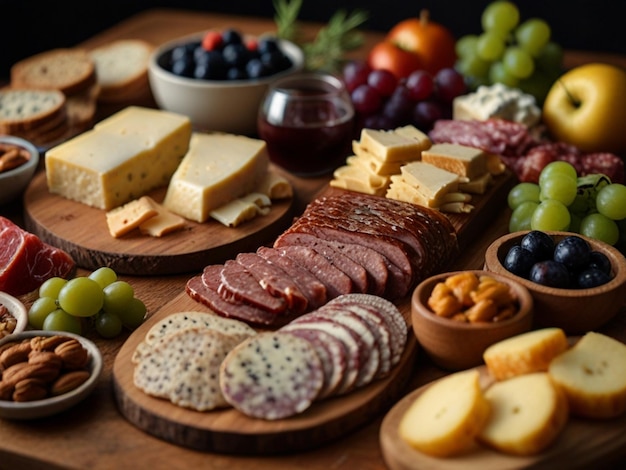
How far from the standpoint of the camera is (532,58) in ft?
9.91

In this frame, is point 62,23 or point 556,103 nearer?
point 556,103

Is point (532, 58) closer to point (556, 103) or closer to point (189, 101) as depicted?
point (556, 103)

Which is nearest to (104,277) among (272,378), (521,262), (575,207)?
(272,378)

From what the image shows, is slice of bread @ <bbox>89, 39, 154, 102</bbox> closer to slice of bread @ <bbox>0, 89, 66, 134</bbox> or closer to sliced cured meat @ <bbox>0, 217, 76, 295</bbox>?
slice of bread @ <bbox>0, 89, 66, 134</bbox>

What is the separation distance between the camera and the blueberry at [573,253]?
189cm

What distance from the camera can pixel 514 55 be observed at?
9.74 feet

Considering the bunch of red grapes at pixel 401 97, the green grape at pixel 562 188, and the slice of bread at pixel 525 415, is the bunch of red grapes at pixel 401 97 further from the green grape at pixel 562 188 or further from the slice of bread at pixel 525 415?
the slice of bread at pixel 525 415

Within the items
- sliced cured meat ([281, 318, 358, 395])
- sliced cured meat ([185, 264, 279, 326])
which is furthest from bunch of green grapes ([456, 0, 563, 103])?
sliced cured meat ([281, 318, 358, 395])

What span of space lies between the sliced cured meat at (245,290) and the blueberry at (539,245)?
568 mm

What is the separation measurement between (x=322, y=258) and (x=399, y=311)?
23cm

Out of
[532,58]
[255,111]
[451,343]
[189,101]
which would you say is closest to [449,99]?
[532,58]

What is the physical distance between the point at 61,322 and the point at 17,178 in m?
0.77

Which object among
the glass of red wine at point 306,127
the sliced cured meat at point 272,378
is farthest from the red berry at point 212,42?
the sliced cured meat at point 272,378

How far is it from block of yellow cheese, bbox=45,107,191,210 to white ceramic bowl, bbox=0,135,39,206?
0.06 m
